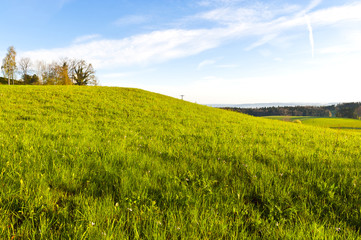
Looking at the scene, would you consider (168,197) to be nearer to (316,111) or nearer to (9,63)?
(9,63)

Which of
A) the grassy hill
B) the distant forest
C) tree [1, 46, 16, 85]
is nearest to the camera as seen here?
the grassy hill

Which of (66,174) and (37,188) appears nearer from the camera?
(37,188)

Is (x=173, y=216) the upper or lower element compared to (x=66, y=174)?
lower

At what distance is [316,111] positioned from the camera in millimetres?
122312

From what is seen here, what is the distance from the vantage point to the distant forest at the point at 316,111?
358ft

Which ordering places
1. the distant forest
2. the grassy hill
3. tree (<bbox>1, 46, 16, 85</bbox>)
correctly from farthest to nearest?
1. the distant forest
2. tree (<bbox>1, 46, 16, 85</bbox>)
3. the grassy hill

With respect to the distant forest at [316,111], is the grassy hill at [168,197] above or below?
below

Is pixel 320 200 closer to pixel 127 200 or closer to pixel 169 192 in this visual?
pixel 169 192

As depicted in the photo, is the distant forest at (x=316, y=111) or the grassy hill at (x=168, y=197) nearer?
the grassy hill at (x=168, y=197)

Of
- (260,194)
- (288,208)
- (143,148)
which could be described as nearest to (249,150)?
(260,194)

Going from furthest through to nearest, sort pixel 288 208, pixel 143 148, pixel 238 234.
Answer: pixel 143 148, pixel 288 208, pixel 238 234

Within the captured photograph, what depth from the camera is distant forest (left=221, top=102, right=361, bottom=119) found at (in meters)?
109

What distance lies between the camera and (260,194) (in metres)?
3.24

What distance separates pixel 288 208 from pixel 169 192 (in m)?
1.94
